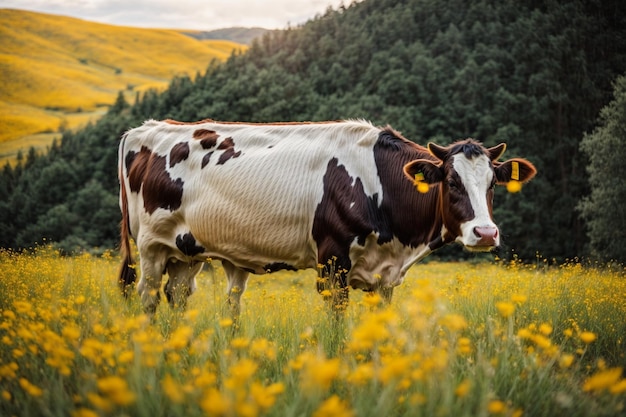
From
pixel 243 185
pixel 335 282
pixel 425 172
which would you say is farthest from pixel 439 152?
pixel 243 185

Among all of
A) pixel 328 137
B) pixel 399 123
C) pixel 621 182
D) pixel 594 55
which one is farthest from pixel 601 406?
pixel 594 55

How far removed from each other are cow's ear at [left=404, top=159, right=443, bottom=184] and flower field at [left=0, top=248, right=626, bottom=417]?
4.39 ft

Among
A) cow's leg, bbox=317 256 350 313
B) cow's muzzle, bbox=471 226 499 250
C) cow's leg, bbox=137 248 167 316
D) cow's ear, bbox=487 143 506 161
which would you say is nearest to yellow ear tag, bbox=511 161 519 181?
cow's ear, bbox=487 143 506 161

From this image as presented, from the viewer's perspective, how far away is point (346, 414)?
6.28 ft

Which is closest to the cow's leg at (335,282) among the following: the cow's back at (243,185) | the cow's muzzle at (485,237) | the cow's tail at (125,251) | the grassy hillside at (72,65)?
the cow's back at (243,185)

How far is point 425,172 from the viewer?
220 inches

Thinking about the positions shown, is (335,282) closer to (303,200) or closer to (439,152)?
(303,200)

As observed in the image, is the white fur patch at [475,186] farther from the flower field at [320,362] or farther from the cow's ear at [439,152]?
the flower field at [320,362]

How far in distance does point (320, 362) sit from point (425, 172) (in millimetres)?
3580

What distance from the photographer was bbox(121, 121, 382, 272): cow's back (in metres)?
6.04

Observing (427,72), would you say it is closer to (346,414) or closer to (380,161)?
(380,161)

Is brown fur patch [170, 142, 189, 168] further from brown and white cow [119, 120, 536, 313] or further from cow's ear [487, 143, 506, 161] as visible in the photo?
cow's ear [487, 143, 506, 161]

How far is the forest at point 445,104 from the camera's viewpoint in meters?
44.4

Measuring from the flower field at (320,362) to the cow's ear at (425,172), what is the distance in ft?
4.39
